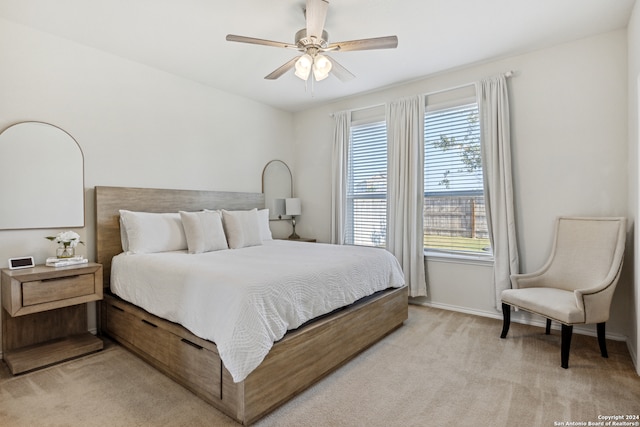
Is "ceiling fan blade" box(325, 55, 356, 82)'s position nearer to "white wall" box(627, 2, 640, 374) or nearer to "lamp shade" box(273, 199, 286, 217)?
"white wall" box(627, 2, 640, 374)

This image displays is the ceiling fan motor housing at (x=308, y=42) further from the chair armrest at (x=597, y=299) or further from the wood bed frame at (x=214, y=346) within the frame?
the chair armrest at (x=597, y=299)

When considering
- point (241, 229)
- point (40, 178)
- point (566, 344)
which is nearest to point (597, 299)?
point (566, 344)

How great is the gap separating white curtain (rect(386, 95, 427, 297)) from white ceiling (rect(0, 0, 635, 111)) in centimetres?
57

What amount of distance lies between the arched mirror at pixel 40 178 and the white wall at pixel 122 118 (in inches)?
2.8

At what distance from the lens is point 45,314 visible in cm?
280

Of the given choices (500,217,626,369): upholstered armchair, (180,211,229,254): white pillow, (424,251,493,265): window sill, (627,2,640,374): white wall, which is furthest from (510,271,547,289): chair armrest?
(180,211,229,254): white pillow

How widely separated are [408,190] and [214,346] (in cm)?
289

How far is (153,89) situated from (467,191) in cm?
368

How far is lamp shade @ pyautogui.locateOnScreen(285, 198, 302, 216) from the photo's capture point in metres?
4.90

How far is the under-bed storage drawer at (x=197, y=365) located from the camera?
1905mm

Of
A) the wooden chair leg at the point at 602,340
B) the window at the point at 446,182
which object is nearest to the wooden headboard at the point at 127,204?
the window at the point at 446,182

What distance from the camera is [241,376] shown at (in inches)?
67.1

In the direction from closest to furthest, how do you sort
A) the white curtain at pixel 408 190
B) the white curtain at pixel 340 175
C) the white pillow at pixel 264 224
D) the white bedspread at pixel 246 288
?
the white bedspread at pixel 246 288
the white curtain at pixel 408 190
the white pillow at pixel 264 224
the white curtain at pixel 340 175

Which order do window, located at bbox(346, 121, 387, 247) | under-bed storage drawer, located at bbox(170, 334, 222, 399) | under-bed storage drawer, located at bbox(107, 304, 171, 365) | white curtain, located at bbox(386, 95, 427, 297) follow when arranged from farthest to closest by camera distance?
window, located at bbox(346, 121, 387, 247), white curtain, located at bbox(386, 95, 427, 297), under-bed storage drawer, located at bbox(107, 304, 171, 365), under-bed storage drawer, located at bbox(170, 334, 222, 399)
